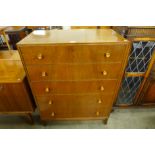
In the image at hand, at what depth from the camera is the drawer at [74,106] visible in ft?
4.33

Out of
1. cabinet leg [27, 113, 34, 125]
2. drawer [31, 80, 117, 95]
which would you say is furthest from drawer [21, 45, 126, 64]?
cabinet leg [27, 113, 34, 125]

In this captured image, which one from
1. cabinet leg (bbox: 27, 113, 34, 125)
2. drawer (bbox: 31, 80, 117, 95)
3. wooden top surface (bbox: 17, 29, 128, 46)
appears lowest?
cabinet leg (bbox: 27, 113, 34, 125)

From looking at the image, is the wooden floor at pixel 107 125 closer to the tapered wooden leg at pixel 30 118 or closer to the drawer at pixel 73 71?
the tapered wooden leg at pixel 30 118

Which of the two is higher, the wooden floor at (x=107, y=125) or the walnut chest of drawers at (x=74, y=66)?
the walnut chest of drawers at (x=74, y=66)

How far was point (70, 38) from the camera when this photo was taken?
39.2 inches

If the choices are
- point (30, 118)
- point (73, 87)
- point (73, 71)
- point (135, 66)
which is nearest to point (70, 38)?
point (73, 71)

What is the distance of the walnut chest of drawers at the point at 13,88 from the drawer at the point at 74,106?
18cm

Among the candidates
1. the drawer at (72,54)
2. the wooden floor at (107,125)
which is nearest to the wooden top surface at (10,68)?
the drawer at (72,54)

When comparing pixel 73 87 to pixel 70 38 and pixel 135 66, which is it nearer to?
pixel 70 38

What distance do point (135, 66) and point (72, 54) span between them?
95 cm

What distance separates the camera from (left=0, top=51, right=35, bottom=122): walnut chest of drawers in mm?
1240

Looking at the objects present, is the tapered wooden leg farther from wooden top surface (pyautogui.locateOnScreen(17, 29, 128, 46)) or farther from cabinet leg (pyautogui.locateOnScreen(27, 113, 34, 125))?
wooden top surface (pyautogui.locateOnScreen(17, 29, 128, 46))

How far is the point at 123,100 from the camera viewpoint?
190 centimetres
